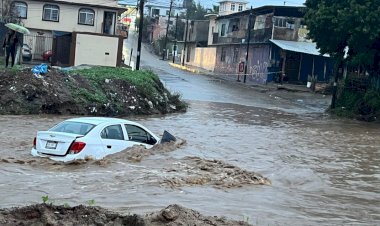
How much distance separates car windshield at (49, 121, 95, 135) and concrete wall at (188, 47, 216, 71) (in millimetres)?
69693

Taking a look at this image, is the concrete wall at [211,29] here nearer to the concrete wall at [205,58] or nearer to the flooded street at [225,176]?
the concrete wall at [205,58]

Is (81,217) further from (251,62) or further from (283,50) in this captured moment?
(251,62)

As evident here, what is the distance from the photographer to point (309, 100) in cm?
4850

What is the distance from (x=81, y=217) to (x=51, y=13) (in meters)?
53.0

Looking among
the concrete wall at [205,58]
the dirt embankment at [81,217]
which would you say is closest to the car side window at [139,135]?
the dirt embankment at [81,217]

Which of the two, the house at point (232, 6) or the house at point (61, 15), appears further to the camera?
the house at point (232, 6)

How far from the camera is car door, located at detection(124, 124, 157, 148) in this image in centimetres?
1666

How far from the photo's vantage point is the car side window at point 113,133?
15852 mm

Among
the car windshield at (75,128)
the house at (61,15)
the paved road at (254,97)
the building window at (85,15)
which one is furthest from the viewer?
the building window at (85,15)

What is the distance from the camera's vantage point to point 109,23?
60312 millimetres

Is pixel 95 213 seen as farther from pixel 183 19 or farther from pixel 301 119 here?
pixel 183 19

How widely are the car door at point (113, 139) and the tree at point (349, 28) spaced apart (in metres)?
20.7

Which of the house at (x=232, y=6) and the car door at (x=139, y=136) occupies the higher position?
the house at (x=232, y=6)

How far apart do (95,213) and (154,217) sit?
2.43ft
